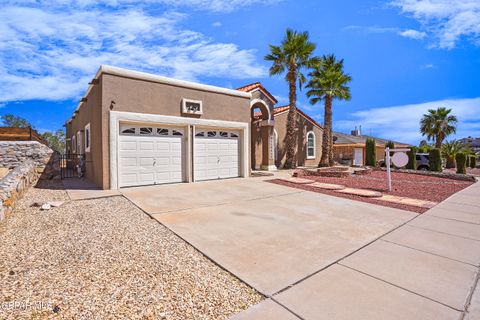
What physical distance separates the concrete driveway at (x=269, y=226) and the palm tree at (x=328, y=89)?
13964 mm

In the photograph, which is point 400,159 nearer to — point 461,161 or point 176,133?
point 176,133

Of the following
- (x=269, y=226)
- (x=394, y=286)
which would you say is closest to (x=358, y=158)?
(x=269, y=226)

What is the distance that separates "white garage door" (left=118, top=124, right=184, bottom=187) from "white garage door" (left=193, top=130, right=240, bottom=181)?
32.6 inches

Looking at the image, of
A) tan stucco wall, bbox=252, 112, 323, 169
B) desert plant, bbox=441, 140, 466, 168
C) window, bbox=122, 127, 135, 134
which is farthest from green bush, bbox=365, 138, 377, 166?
window, bbox=122, 127, 135, 134

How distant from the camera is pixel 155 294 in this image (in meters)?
2.75

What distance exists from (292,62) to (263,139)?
20.1 feet

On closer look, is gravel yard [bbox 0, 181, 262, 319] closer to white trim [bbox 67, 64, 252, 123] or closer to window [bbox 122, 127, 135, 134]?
window [bbox 122, 127, 135, 134]

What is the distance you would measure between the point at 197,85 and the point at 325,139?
14250 millimetres

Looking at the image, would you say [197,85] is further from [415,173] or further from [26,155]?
[415,173]

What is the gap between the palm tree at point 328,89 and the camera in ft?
69.6

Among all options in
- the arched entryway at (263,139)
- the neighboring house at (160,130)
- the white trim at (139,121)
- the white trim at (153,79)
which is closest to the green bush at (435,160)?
the arched entryway at (263,139)

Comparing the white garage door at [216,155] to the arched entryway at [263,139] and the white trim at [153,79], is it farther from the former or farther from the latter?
the arched entryway at [263,139]

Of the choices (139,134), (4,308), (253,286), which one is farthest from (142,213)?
(139,134)

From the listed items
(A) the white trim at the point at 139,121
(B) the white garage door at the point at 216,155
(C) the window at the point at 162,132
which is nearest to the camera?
(A) the white trim at the point at 139,121
